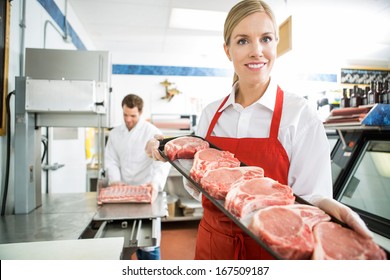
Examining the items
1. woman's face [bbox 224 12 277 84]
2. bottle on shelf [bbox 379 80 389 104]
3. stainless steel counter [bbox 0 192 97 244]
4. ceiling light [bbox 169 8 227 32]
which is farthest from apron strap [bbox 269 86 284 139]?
ceiling light [bbox 169 8 227 32]

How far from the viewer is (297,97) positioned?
0.95 meters

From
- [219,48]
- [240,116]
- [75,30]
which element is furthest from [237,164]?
[219,48]

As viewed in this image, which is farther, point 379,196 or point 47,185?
point 47,185

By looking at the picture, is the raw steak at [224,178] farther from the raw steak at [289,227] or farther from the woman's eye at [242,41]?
the woman's eye at [242,41]

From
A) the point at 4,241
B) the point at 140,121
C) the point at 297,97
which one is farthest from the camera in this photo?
the point at 140,121

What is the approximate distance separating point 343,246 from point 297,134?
404 millimetres

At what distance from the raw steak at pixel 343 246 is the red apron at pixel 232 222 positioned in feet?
1.07

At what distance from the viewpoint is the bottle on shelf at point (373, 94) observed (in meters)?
1.72

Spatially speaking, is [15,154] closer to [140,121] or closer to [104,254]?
[104,254]

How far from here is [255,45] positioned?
0.89 metres

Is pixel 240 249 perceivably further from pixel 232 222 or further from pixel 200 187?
pixel 200 187

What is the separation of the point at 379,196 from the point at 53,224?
1.93 metres

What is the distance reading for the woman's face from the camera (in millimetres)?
884

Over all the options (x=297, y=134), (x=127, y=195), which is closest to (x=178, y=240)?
(x=127, y=195)
